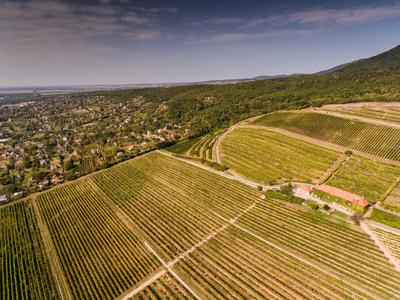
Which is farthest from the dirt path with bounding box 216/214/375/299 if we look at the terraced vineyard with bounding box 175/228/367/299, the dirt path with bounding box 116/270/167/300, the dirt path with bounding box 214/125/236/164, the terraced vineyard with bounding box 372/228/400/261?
the dirt path with bounding box 214/125/236/164

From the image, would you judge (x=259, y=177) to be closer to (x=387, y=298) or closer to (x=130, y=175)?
(x=387, y=298)

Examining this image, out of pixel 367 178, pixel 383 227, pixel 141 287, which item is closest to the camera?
pixel 141 287

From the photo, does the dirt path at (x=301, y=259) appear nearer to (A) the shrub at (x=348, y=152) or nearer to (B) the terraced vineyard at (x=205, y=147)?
(B) the terraced vineyard at (x=205, y=147)

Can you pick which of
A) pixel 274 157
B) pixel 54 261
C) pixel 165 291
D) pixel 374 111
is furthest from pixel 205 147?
pixel 374 111

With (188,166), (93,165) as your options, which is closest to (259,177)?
(188,166)

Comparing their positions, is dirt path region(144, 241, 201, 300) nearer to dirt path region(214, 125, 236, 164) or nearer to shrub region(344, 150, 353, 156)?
dirt path region(214, 125, 236, 164)

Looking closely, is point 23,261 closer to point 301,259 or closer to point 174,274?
point 174,274
